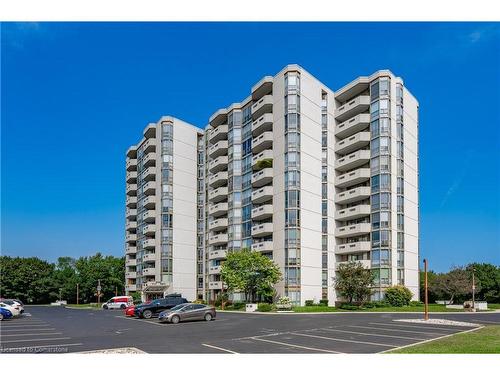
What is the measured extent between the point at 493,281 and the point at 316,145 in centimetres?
3923

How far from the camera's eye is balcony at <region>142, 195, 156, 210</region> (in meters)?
89.2

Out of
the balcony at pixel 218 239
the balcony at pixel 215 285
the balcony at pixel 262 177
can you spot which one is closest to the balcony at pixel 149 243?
the balcony at pixel 218 239

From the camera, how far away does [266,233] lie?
6906cm

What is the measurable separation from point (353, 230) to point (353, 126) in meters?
14.7

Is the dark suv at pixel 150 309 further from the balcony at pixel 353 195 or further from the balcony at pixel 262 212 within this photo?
the balcony at pixel 353 195

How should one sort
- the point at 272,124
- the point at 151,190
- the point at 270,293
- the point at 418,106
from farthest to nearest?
the point at 151,190
the point at 418,106
the point at 272,124
the point at 270,293

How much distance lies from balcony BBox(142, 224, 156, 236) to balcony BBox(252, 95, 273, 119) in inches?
1132

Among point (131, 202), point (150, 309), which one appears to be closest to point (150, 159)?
point (131, 202)

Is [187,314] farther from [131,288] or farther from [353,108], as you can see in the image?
[131,288]

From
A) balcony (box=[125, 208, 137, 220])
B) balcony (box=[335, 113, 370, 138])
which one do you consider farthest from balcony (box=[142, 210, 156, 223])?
balcony (box=[335, 113, 370, 138])

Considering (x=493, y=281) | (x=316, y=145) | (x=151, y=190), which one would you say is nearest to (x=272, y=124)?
(x=316, y=145)

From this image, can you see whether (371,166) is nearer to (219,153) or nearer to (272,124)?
(272,124)

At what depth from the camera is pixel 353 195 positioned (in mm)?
68688

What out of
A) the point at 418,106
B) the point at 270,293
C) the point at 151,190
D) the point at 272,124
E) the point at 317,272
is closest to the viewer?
the point at 270,293
